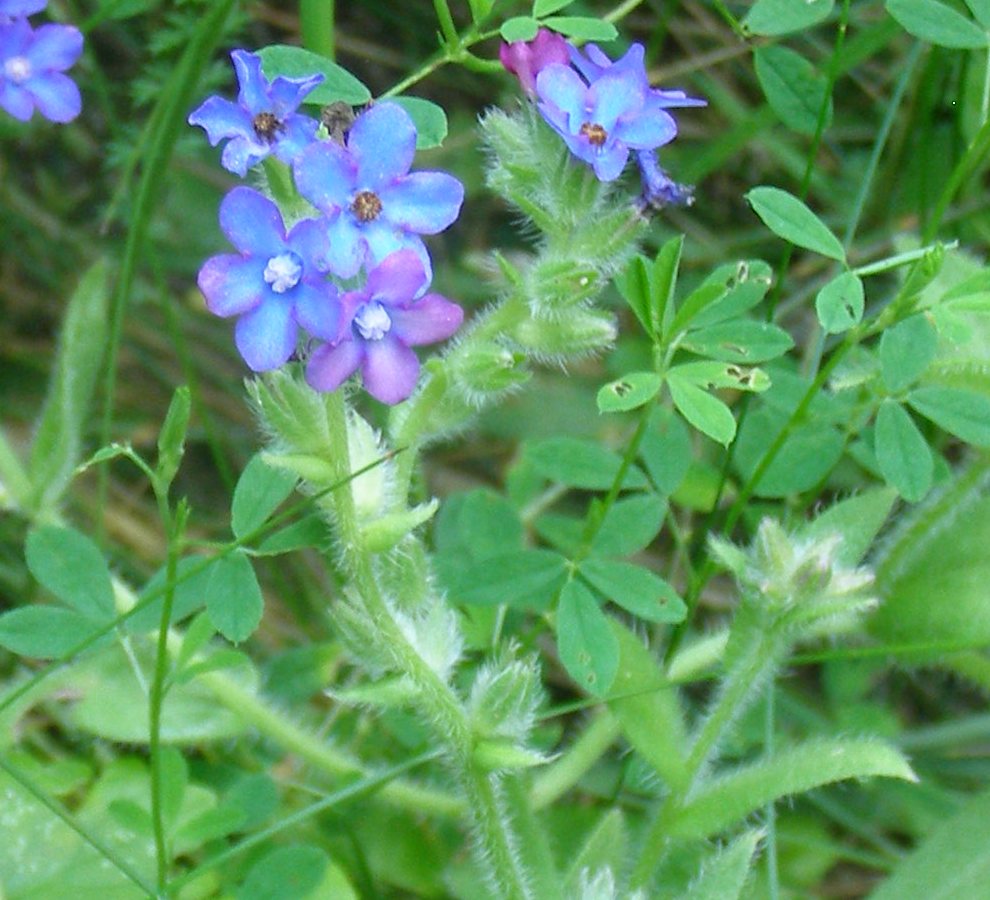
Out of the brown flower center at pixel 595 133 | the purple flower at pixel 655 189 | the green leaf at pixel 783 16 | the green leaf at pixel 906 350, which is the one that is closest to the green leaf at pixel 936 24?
the green leaf at pixel 783 16

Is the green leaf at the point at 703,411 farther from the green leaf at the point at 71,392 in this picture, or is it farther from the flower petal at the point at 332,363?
the green leaf at the point at 71,392

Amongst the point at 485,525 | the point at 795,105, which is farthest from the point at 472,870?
the point at 795,105

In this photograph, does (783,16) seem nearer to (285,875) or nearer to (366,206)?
(366,206)

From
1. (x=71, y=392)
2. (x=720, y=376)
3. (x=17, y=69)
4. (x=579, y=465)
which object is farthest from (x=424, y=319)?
(x=71, y=392)

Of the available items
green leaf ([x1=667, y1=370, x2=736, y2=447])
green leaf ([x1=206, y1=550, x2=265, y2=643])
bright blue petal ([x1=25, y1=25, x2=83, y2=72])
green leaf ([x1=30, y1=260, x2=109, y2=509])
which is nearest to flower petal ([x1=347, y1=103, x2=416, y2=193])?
green leaf ([x1=667, y1=370, x2=736, y2=447])

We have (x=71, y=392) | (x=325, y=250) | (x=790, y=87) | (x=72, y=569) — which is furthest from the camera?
(x=71, y=392)

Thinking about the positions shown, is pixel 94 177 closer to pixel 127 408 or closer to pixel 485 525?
pixel 127 408

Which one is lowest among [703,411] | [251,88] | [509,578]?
[509,578]
